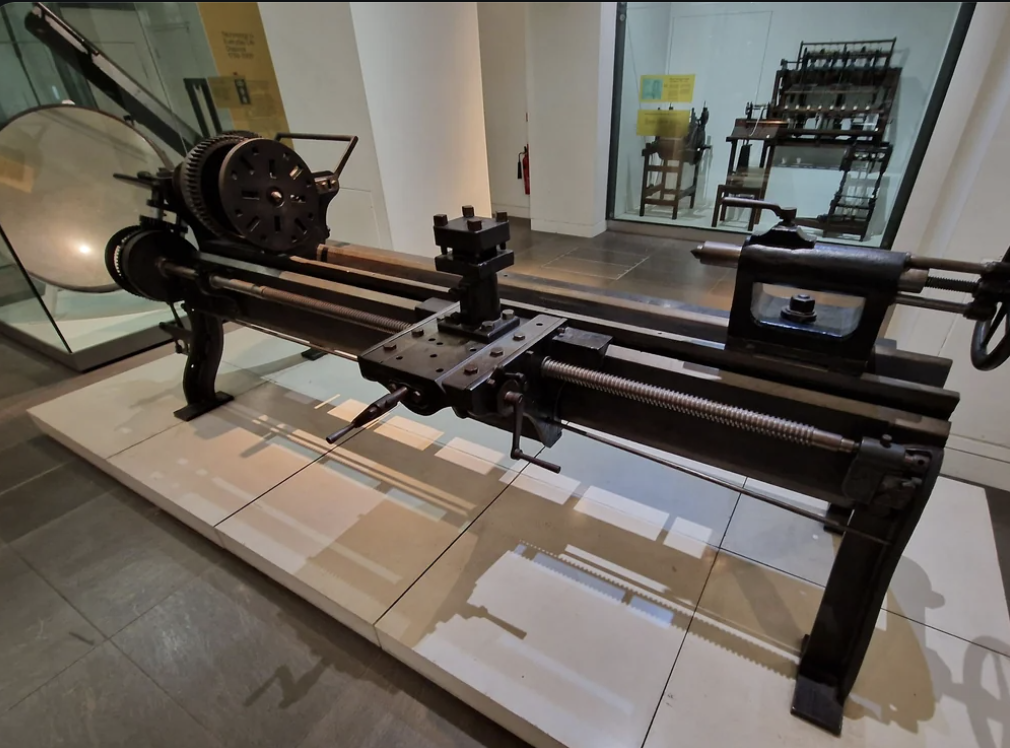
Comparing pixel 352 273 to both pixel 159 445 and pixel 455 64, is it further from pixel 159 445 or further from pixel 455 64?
pixel 455 64

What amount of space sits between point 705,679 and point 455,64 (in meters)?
3.21

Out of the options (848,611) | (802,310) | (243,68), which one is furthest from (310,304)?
(243,68)

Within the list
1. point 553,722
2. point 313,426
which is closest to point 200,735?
point 553,722

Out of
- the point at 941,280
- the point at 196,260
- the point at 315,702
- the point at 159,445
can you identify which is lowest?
the point at 315,702

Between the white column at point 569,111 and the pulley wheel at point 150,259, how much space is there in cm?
327

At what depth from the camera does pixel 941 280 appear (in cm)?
90

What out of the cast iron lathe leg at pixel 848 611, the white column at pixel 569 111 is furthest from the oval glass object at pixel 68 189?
the cast iron lathe leg at pixel 848 611

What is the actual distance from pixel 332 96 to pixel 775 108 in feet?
10.6

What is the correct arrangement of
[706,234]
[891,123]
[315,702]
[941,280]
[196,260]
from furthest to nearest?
[706,234] < [891,123] < [196,260] < [315,702] < [941,280]

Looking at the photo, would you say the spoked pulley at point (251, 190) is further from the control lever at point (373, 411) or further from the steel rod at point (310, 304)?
the control lever at point (373, 411)

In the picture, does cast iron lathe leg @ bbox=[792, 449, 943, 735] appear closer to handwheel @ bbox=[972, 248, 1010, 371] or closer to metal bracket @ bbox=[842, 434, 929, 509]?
metal bracket @ bbox=[842, 434, 929, 509]

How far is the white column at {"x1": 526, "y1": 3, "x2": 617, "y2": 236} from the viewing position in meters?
3.94

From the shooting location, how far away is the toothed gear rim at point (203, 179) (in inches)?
58.2

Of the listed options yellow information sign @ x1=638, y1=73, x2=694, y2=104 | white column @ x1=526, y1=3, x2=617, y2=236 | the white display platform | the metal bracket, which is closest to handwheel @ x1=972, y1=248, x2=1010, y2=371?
the metal bracket
